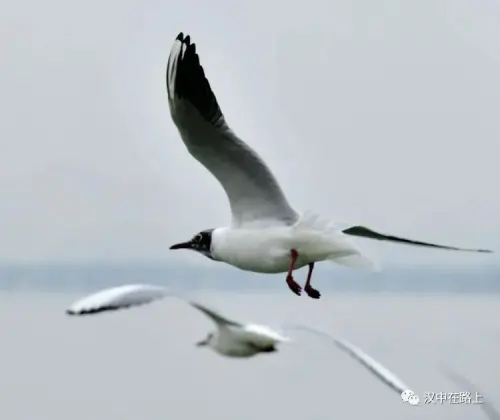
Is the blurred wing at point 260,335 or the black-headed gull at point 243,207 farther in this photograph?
the black-headed gull at point 243,207

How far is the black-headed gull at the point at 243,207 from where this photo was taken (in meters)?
5.01

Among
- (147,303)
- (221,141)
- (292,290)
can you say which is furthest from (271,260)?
(147,303)

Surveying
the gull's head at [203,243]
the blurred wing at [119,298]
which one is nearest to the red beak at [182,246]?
the gull's head at [203,243]

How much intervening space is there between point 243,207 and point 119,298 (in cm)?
111

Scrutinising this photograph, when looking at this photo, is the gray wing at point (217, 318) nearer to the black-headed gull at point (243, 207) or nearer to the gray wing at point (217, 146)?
the black-headed gull at point (243, 207)

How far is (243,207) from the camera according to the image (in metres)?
5.41

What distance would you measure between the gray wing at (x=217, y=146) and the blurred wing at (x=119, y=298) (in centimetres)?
85

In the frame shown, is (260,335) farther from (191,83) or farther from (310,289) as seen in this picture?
(191,83)

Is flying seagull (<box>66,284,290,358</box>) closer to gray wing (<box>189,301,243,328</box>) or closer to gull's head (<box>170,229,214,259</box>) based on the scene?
gray wing (<box>189,301,243,328</box>)

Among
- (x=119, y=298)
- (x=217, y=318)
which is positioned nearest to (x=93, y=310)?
(x=119, y=298)

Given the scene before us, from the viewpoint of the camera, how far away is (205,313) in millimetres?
4672

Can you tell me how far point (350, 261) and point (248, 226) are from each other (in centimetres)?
67

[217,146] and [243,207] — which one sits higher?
[217,146]

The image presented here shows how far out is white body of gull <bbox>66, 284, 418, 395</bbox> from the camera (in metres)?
3.99
